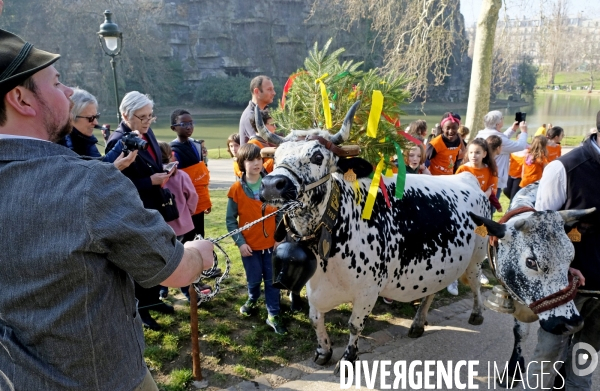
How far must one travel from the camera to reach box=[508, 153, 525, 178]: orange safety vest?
7.35m

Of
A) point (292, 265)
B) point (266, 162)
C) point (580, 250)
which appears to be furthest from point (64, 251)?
point (266, 162)

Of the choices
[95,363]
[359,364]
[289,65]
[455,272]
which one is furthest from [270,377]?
[289,65]

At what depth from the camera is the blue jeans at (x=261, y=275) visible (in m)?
4.22

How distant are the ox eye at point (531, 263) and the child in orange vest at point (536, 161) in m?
4.21

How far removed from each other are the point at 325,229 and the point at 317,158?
527 mm

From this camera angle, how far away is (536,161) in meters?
6.38

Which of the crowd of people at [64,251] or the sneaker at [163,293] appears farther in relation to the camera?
the sneaker at [163,293]

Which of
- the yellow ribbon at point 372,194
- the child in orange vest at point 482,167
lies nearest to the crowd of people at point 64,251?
the yellow ribbon at point 372,194

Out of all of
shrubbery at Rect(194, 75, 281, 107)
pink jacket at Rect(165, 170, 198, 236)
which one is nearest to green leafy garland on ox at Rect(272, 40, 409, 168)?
pink jacket at Rect(165, 170, 198, 236)

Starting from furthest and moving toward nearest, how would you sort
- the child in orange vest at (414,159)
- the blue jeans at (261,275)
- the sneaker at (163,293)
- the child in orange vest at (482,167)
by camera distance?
the child in orange vest at (414,159) < the child in orange vest at (482,167) < the sneaker at (163,293) < the blue jeans at (261,275)

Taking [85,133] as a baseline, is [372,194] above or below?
below

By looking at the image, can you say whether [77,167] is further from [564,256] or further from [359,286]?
[564,256]

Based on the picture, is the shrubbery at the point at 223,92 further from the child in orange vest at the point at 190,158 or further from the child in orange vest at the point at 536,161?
the child in orange vest at the point at 190,158

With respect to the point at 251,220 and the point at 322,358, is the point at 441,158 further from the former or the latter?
the point at 322,358
